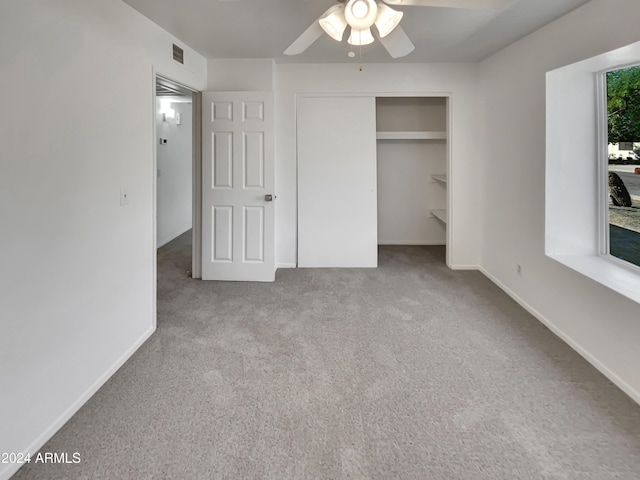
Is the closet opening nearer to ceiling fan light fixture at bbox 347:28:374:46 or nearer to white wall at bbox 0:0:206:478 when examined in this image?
ceiling fan light fixture at bbox 347:28:374:46

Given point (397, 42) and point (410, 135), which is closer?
point (397, 42)

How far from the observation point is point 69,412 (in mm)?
1817

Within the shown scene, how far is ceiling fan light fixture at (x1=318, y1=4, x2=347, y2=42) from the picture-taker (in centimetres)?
190

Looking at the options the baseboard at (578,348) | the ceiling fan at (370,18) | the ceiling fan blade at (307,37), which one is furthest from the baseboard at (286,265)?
the ceiling fan at (370,18)

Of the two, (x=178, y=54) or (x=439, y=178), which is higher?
(x=178, y=54)

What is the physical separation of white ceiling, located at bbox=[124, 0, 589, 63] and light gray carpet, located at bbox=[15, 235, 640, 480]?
2.19 metres

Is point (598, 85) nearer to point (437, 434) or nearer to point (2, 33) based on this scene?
point (437, 434)

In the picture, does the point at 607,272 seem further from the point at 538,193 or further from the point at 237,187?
the point at 237,187

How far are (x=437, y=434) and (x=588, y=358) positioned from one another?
1.35m

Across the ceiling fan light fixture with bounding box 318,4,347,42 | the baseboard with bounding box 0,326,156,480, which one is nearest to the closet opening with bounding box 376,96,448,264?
the ceiling fan light fixture with bounding box 318,4,347,42

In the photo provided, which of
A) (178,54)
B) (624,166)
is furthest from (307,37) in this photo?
(624,166)

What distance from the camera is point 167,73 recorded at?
2.98m

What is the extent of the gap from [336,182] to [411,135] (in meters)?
1.49

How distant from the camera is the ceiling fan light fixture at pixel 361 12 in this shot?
5.92 feet
